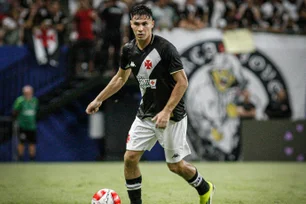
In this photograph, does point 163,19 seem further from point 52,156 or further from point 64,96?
point 52,156

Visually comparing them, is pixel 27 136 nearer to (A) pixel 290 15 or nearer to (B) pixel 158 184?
(B) pixel 158 184

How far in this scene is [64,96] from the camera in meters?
18.2

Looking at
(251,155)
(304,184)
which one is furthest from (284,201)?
(251,155)

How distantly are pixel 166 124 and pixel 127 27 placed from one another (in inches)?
460

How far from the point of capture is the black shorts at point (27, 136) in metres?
17.7

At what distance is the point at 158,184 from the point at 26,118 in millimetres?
7754

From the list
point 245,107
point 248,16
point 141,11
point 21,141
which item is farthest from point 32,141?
point 141,11

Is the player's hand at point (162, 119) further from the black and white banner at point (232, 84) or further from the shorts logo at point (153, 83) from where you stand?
the black and white banner at point (232, 84)

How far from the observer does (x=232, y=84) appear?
739 inches

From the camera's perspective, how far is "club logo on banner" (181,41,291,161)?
722 inches

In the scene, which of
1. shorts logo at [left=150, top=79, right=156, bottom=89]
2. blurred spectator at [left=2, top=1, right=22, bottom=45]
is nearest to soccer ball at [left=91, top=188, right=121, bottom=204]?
shorts logo at [left=150, top=79, right=156, bottom=89]

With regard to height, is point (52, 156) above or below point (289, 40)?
below

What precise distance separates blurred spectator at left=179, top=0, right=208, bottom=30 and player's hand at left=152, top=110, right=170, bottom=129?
40.3 feet

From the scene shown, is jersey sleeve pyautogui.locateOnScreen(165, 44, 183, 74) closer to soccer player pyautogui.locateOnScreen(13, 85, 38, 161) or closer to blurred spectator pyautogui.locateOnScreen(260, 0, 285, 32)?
soccer player pyautogui.locateOnScreen(13, 85, 38, 161)
